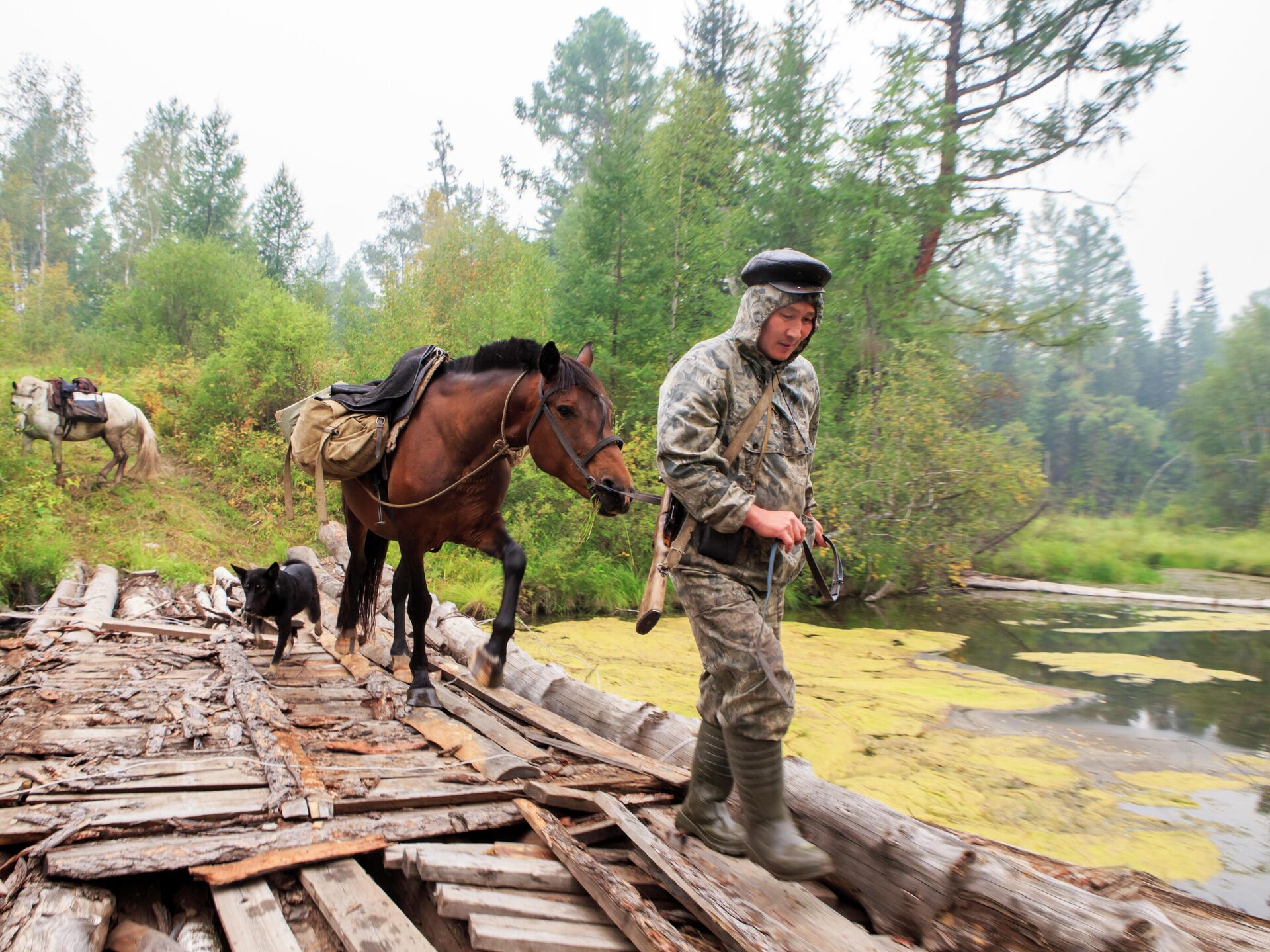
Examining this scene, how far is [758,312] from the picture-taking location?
2756 millimetres

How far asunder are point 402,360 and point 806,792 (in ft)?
13.3

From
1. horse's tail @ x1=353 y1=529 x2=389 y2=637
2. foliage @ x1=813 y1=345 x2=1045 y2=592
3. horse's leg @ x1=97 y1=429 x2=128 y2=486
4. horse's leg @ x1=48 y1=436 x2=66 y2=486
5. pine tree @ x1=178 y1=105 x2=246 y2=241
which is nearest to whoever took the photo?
horse's tail @ x1=353 y1=529 x2=389 y2=637

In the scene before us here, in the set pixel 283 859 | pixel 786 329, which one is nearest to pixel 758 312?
pixel 786 329

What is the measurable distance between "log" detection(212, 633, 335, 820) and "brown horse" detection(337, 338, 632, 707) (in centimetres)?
85

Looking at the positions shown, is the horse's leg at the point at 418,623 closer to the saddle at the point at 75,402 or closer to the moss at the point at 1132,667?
the moss at the point at 1132,667

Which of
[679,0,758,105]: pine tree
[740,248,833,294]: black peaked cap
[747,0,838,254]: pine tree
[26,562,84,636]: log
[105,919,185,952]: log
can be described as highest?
[679,0,758,105]: pine tree

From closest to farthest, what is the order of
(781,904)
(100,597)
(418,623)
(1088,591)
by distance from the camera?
1. (781,904)
2. (418,623)
3. (100,597)
4. (1088,591)

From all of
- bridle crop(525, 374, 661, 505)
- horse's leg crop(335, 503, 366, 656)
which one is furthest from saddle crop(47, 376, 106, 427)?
bridle crop(525, 374, 661, 505)

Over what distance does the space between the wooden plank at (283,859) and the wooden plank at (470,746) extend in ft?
2.55

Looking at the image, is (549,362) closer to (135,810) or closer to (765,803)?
(765,803)

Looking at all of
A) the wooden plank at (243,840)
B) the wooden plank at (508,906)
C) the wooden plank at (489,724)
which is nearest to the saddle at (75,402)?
the wooden plank at (489,724)

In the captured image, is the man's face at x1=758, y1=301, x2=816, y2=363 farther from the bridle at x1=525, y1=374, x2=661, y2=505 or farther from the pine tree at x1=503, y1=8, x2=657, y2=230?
the pine tree at x1=503, y1=8, x2=657, y2=230

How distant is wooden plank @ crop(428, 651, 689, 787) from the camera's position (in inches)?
141

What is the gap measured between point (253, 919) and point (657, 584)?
163 centimetres
